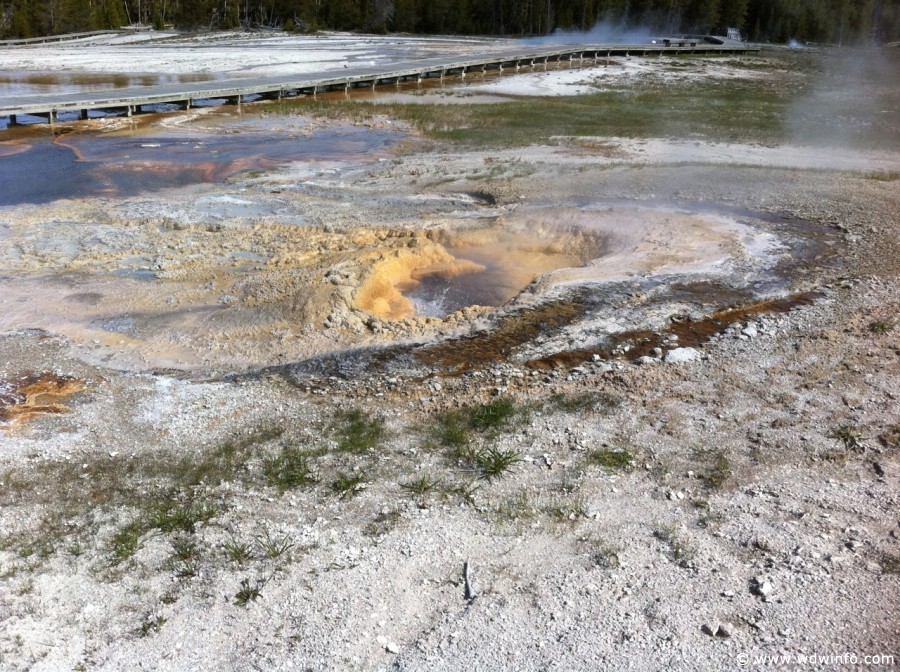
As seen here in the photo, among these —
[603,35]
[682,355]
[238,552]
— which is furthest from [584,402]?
[603,35]

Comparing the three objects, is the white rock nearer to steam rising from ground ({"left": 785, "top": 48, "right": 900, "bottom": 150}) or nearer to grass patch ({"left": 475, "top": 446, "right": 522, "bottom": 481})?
grass patch ({"left": 475, "top": 446, "right": 522, "bottom": 481})

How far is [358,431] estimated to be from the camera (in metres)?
4.89

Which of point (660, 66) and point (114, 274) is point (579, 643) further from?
point (660, 66)

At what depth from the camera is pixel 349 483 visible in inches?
169

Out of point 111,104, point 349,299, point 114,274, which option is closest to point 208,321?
point 349,299

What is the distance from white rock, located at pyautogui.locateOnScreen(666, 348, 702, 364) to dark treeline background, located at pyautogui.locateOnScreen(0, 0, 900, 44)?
48090 millimetres

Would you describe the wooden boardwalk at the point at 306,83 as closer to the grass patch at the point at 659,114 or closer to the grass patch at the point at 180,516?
the grass patch at the point at 659,114

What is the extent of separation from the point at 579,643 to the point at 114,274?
6157 mm

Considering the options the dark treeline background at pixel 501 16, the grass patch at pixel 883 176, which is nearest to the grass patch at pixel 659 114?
the grass patch at pixel 883 176

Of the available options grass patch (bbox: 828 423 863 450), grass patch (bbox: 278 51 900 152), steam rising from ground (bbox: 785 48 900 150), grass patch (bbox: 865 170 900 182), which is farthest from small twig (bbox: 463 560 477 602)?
A: steam rising from ground (bbox: 785 48 900 150)

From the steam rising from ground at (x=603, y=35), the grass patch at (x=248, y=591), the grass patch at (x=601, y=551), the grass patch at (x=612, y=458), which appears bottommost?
the grass patch at (x=248, y=591)

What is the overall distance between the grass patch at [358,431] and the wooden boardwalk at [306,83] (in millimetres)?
15758

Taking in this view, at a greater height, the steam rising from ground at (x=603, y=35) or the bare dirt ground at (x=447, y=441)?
the steam rising from ground at (x=603, y=35)

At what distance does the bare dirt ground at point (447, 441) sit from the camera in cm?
334
